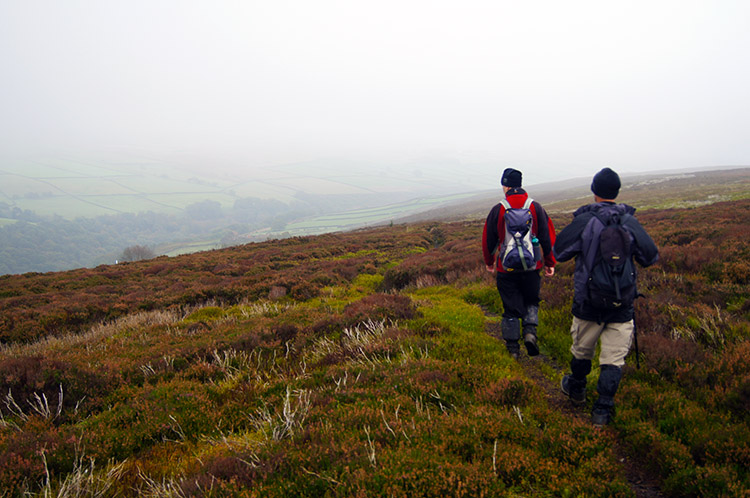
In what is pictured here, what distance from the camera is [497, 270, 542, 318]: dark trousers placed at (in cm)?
584

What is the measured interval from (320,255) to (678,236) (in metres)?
20.1

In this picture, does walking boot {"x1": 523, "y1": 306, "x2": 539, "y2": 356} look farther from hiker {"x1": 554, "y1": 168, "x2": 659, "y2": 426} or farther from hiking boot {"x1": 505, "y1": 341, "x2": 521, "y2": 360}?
hiker {"x1": 554, "y1": 168, "x2": 659, "y2": 426}

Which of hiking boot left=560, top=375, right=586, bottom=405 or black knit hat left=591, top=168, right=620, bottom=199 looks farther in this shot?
hiking boot left=560, top=375, right=586, bottom=405

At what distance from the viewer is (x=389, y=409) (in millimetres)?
4031

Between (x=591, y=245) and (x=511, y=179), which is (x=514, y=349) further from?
(x=511, y=179)

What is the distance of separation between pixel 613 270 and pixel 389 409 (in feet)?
10.0

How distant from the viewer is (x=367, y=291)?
1358cm

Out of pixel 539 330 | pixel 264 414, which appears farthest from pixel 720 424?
pixel 264 414

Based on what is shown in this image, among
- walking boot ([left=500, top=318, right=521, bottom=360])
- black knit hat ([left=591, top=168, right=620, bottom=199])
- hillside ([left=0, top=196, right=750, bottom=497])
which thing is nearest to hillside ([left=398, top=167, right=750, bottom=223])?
hillside ([left=0, top=196, right=750, bottom=497])

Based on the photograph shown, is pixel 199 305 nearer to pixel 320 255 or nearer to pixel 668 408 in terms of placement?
pixel 320 255

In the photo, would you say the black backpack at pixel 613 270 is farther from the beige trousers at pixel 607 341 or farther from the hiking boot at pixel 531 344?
the hiking boot at pixel 531 344

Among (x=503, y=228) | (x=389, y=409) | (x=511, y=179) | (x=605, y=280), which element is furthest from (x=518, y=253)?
(x=389, y=409)

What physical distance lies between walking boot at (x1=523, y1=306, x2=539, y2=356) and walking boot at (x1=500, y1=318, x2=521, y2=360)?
0.14m

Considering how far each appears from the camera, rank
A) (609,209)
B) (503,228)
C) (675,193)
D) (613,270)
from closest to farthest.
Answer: (613,270)
(609,209)
(503,228)
(675,193)
